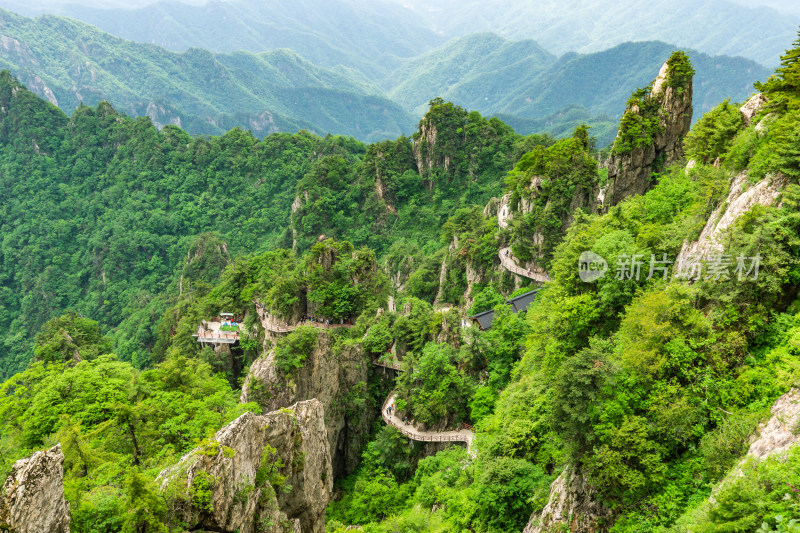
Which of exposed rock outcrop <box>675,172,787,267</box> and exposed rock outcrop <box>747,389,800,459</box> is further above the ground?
exposed rock outcrop <box>675,172,787,267</box>

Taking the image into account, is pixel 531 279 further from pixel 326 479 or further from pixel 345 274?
pixel 326 479

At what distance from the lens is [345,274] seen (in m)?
46.9

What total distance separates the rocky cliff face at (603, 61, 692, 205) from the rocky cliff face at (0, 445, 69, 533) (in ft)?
126

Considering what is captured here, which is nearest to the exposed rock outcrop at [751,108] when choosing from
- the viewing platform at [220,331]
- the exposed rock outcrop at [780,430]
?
the exposed rock outcrop at [780,430]

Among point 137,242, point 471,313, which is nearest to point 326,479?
point 471,313

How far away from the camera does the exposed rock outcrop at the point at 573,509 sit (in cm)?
1745

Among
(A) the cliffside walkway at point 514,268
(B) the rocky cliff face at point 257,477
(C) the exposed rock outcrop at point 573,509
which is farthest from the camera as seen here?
(A) the cliffside walkway at point 514,268

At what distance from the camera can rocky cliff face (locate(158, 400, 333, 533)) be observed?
14.8 meters

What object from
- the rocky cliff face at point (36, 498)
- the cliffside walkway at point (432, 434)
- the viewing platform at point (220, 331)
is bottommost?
the cliffside walkway at point (432, 434)

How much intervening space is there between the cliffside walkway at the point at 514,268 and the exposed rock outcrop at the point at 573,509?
969 inches

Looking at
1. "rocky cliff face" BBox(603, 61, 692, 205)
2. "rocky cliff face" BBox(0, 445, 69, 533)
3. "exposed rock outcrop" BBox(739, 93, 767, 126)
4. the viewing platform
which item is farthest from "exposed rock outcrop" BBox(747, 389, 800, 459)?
the viewing platform

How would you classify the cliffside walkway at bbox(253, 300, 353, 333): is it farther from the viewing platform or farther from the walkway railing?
the walkway railing

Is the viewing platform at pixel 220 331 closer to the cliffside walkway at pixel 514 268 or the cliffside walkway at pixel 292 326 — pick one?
the cliffside walkway at pixel 292 326

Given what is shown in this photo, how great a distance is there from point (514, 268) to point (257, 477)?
107 feet
